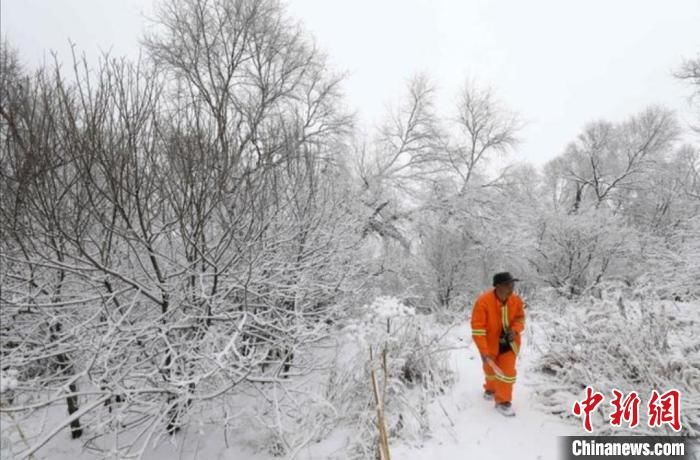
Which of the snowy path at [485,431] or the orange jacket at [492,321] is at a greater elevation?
the orange jacket at [492,321]

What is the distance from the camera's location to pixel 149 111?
3.41 m

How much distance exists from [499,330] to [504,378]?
474 mm

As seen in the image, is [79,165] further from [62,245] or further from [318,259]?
[318,259]

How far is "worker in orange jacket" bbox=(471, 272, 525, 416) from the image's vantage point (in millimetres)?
3477

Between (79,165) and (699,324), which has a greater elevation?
(79,165)

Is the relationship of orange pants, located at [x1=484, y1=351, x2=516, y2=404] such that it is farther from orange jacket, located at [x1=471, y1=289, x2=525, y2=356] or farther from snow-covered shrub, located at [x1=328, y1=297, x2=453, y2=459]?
snow-covered shrub, located at [x1=328, y1=297, x2=453, y2=459]

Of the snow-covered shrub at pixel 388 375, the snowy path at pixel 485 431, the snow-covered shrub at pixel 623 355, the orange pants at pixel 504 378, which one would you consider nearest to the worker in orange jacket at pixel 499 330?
the orange pants at pixel 504 378

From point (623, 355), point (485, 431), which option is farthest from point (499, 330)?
point (623, 355)

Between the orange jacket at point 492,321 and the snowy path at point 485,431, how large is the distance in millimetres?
635

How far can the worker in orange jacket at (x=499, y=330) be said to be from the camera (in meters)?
3.48

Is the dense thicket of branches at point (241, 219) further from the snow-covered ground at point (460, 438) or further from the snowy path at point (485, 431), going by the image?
the snowy path at point (485, 431)

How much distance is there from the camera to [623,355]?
3273mm

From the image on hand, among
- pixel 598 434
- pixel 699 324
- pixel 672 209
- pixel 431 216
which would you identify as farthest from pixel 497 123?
pixel 598 434

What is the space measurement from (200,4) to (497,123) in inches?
576
